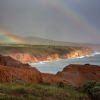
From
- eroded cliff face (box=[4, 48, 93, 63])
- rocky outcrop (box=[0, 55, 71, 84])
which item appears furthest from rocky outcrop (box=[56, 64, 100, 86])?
eroded cliff face (box=[4, 48, 93, 63])

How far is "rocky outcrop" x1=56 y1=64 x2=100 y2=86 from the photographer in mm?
33062

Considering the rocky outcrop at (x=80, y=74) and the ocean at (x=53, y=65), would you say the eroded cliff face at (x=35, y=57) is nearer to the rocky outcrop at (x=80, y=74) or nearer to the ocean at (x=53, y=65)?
the ocean at (x=53, y=65)

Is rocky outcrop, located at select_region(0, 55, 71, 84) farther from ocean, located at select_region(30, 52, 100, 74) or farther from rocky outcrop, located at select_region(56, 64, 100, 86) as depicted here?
ocean, located at select_region(30, 52, 100, 74)

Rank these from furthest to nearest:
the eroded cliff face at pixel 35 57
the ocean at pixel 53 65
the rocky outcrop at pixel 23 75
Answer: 1. the eroded cliff face at pixel 35 57
2. the ocean at pixel 53 65
3. the rocky outcrop at pixel 23 75

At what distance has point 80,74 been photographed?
1366 inches

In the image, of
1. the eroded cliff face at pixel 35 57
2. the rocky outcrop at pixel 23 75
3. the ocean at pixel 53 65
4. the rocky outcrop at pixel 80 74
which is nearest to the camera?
the rocky outcrop at pixel 23 75

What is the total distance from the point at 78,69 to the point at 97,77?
11.0 feet

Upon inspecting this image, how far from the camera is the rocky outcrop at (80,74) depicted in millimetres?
33062

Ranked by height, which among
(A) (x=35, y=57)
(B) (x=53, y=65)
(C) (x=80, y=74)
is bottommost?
(B) (x=53, y=65)

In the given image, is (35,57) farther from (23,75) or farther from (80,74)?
(23,75)

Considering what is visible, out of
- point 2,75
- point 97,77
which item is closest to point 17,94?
point 2,75

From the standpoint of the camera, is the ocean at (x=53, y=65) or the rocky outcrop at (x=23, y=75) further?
the ocean at (x=53, y=65)

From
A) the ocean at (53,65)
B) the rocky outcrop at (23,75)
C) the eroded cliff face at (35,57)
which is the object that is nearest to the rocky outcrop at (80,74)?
the rocky outcrop at (23,75)

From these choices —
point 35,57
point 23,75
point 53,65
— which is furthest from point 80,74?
point 35,57
